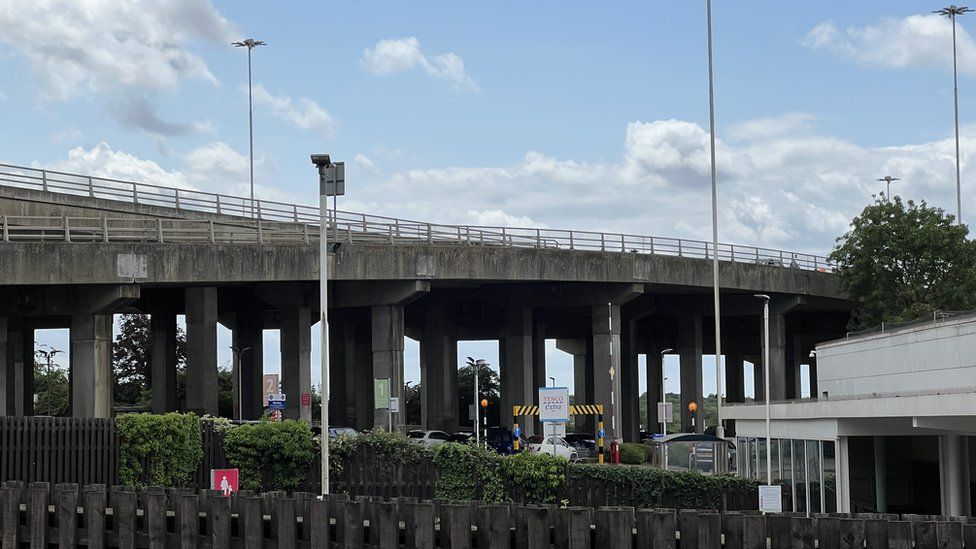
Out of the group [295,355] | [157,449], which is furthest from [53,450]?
[295,355]

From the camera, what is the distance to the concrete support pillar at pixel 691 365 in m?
90.2

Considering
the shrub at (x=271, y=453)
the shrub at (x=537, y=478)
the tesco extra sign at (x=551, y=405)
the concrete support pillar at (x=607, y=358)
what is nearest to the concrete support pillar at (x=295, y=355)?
the concrete support pillar at (x=607, y=358)

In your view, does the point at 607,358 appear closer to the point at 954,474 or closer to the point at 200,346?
the point at 200,346

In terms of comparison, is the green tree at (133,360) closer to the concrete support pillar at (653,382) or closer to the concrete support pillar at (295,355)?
the concrete support pillar at (653,382)

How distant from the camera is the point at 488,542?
56.4ft

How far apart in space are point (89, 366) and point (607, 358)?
97.5 ft

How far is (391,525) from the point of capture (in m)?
17.5

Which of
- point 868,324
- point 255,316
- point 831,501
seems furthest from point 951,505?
point 255,316

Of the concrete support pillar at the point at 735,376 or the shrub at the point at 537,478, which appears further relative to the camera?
the concrete support pillar at the point at 735,376

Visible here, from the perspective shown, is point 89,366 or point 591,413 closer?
point 89,366

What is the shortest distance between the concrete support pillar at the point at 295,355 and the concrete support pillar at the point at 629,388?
3521 cm

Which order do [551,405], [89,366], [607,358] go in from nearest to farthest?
[551,405] → [89,366] → [607,358]

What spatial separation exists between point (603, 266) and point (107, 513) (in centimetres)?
5398

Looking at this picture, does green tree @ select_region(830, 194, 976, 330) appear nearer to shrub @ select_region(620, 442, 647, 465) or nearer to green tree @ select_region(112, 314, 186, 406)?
shrub @ select_region(620, 442, 647, 465)
